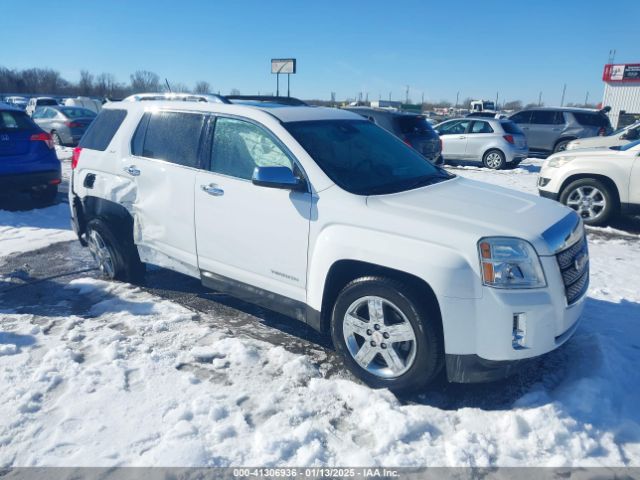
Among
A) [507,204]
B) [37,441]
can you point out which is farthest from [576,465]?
[37,441]

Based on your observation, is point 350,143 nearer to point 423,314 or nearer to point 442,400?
point 423,314

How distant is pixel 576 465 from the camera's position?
2.62 meters

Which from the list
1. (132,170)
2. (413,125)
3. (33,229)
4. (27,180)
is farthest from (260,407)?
(413,125)

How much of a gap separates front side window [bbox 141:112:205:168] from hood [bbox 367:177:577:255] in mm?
1765

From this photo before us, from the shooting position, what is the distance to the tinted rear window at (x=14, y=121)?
7.71 meters

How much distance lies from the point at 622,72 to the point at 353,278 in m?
41.4

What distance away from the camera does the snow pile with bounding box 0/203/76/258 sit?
6.41m

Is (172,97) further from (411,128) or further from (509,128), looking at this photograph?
(509,128)

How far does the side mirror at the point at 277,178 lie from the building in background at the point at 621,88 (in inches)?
1548

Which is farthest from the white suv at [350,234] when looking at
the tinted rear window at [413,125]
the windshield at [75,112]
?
the windshield at [75,112]

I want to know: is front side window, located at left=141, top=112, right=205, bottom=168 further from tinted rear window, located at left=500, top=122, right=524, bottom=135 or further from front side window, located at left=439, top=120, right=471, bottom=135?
front side window, located at left=439, top=120, right=471, bottom=135

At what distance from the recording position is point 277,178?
11.1 ft

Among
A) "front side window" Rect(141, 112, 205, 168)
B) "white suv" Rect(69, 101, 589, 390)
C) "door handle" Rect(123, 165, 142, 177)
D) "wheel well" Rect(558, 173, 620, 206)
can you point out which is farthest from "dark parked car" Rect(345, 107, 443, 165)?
"door handle" Rect(123, 165, 142, 177)

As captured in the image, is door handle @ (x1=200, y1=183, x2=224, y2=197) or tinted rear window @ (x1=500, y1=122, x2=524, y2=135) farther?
tinted rear window @ (x1=500, y1=122, x2=524, y2=135)
